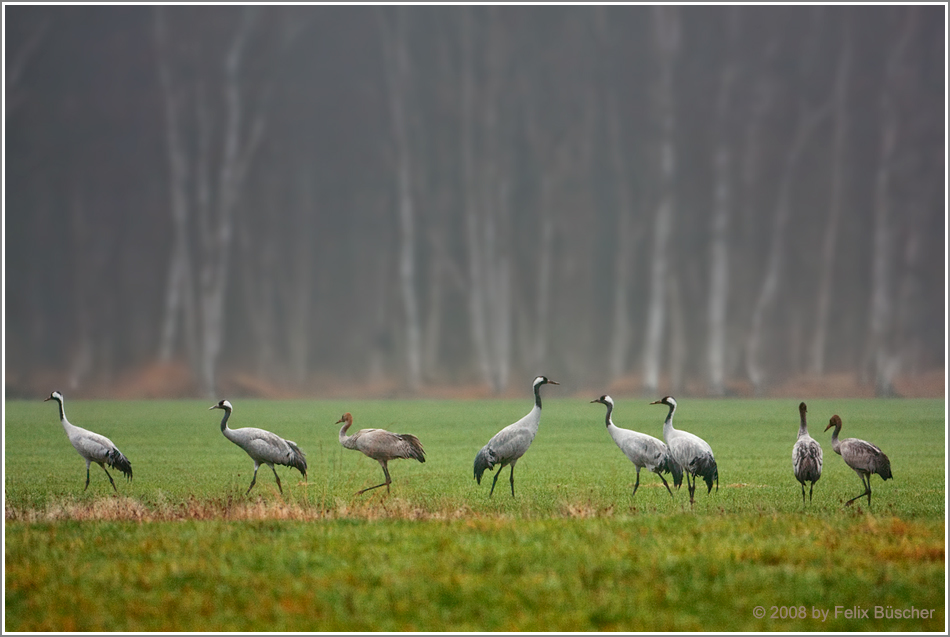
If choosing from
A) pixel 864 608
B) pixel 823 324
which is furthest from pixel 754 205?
pixel 864 608

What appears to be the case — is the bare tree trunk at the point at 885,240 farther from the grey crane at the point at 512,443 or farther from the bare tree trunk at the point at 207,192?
the grey crane at the point at 512,443

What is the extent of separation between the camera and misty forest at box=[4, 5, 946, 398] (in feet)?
153

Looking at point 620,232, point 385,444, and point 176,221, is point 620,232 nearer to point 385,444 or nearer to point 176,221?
point 176,221

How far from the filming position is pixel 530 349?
5300cm

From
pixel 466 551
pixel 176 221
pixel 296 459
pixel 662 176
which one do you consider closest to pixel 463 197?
pixel 662 176

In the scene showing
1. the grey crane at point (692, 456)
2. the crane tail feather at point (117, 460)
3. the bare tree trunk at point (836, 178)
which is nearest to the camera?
the grey crane at point (692, 456)

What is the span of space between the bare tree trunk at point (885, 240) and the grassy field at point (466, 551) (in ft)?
90.4

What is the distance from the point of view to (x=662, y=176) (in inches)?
1735

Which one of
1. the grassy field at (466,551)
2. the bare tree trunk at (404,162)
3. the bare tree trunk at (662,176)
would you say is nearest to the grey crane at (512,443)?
the grassy field at (466,551)

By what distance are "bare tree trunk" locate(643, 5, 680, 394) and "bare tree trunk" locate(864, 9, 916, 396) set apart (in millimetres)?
8909

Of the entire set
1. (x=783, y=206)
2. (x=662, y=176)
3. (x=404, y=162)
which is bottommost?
(x=783, y=206)

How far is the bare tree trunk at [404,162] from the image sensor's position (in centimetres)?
4516

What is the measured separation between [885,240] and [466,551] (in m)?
40.0

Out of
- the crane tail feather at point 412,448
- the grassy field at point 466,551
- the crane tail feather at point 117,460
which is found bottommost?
the grassy field at point 466,551
